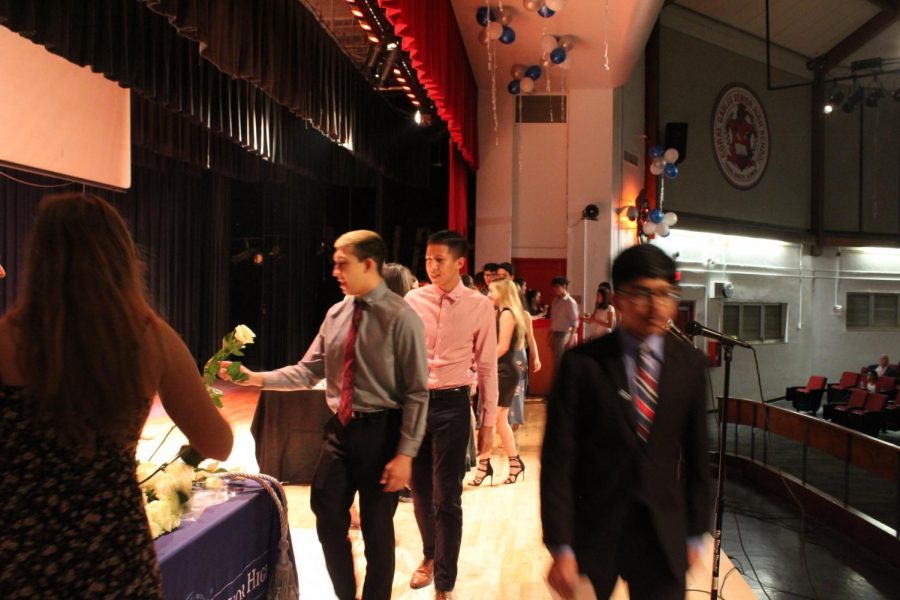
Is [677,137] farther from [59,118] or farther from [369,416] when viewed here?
[369,416]

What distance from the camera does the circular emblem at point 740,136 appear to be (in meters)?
13.4

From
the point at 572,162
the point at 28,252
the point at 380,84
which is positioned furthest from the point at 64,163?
the point at 572,162

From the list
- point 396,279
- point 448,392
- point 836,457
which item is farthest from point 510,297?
point 836,457

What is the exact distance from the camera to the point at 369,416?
2441 mm

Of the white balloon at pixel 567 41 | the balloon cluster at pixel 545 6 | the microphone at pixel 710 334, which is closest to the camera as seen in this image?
the microphone at pixel 710 334

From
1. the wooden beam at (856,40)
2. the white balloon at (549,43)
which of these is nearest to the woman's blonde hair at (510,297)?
the white balloon at (549,43)

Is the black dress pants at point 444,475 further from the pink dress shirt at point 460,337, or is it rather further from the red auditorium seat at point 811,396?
the red auditorium seat at point 811,396

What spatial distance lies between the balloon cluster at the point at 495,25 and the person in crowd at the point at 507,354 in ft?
11.8

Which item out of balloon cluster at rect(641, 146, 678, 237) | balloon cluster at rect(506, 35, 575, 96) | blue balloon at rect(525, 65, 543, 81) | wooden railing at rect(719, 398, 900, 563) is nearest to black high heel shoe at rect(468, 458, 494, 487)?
wooden railing at rect(719, 398, 900, 563)

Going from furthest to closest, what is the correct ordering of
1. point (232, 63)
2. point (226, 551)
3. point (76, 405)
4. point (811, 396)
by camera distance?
point (811, 396), point (232, 63), point (226, 551), point (76, 405)

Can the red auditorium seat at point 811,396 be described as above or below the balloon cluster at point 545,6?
below

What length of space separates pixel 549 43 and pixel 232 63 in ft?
16.6

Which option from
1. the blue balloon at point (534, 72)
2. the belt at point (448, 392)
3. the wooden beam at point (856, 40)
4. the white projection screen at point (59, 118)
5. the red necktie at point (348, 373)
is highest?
the wooden beam at point (856, 40)

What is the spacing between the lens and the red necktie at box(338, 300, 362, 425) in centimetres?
243
